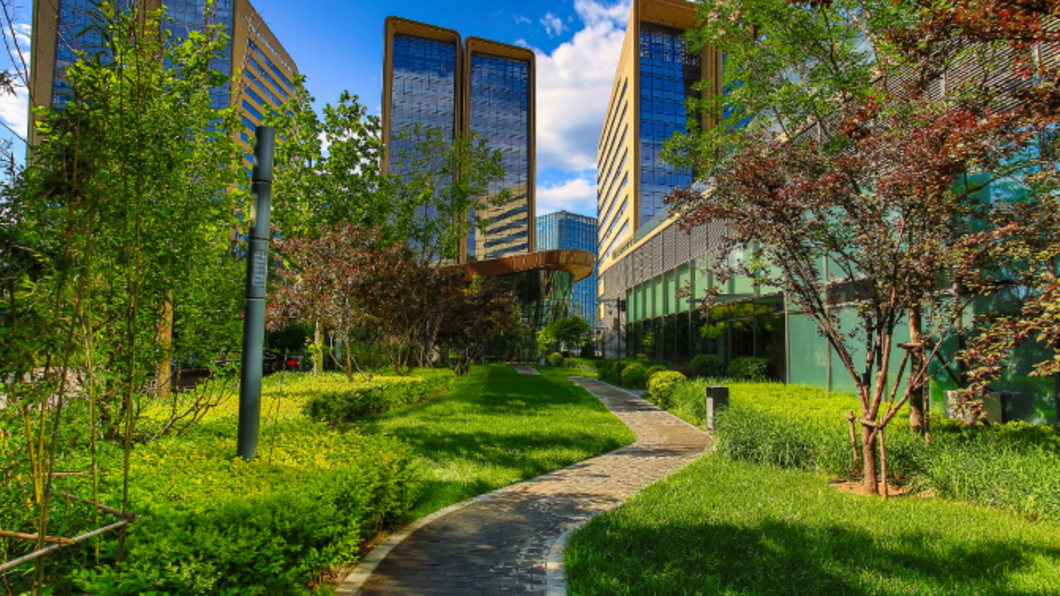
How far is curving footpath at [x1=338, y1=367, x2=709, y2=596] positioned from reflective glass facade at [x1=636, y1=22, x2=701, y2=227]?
49.1 meters

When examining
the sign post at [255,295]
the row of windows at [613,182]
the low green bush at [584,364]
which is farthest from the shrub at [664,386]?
the row of windows at [613,182]

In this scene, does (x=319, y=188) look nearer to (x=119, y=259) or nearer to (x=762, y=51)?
(x=762, y=51)

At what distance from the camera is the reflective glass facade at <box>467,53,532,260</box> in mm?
79312

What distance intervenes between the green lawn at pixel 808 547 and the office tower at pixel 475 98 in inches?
2668

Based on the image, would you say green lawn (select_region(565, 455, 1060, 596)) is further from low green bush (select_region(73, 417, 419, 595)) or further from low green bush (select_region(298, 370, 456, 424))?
low green bush (select_region(298, 370, 456, 424))

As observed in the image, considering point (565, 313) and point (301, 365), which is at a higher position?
point (565, 313)

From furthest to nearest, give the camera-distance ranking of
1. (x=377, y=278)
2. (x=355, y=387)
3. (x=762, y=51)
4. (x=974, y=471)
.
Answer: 1. (x=377, y=278)
2. (x=355, y=387)
3. (x=762, y=51)
4. (x=974, y=471)

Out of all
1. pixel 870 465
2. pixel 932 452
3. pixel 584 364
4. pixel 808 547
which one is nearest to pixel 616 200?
pixel 584 364

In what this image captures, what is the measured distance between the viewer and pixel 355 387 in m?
13.3

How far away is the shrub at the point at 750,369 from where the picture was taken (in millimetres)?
18297

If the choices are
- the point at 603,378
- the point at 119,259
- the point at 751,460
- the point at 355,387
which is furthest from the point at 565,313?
the point at 119,259

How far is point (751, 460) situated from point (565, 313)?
4688 centimetres

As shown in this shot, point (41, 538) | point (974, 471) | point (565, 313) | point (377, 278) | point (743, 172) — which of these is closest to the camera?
point (41, 538)

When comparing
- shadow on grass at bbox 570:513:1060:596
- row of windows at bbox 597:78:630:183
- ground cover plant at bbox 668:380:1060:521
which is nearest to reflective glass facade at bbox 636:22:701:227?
row of windows at bbox 597:78:630:183
